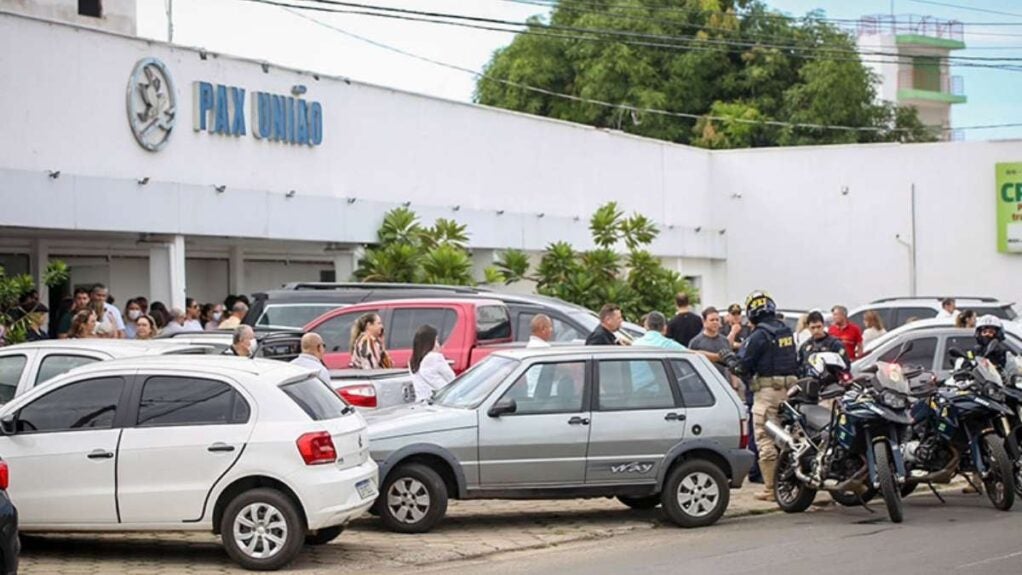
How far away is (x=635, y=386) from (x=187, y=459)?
4.44 m

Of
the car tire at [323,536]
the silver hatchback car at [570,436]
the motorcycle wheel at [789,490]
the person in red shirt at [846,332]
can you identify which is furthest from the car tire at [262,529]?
the person in red shirt at [846,332]

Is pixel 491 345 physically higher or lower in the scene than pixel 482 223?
lower

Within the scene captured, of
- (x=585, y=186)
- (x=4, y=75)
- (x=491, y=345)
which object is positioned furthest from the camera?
(x=585, y=186)

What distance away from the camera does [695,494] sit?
14.7 m

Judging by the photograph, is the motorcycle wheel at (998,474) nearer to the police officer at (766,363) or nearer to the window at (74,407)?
the police officer at (766,363)

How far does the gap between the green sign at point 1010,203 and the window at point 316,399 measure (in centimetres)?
3259

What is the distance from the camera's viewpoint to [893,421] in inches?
572

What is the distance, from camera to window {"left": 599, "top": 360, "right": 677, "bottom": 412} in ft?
48.0

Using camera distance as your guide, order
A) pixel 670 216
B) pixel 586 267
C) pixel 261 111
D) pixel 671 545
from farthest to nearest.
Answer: pixel 670 216
pixel 586 267
pixel 261 111
pixel 671 545

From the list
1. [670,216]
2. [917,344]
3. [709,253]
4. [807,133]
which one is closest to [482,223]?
[670,216]

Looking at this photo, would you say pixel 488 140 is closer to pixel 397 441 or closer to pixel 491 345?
pixel 491 345

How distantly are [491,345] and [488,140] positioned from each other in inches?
636

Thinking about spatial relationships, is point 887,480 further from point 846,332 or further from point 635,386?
point 846,332

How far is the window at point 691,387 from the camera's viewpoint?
48.4 feet
